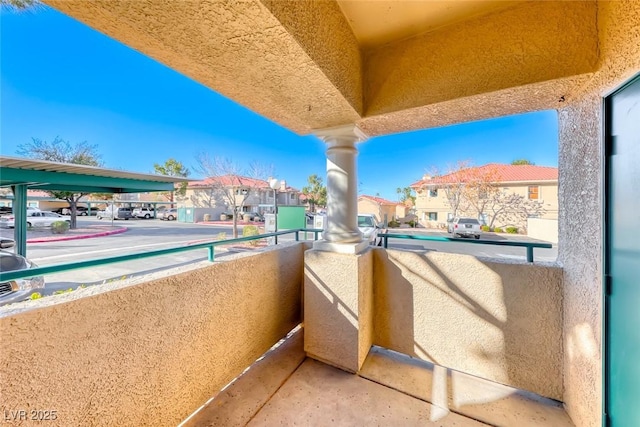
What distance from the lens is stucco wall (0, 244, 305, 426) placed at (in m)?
0.89

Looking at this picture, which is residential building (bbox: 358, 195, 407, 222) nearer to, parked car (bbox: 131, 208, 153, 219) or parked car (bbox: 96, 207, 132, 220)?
parked car (bbox: 131, 208, 153, 219)

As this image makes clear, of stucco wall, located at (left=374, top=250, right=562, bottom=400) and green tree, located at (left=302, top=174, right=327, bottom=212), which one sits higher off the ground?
green tree, located at (left=302, top=174, right=327, bottom=212)

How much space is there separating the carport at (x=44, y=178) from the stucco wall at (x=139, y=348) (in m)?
2.57

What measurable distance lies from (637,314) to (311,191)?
Result: 22.1 m

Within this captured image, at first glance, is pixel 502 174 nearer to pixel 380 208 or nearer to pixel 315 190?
pixel 380 208

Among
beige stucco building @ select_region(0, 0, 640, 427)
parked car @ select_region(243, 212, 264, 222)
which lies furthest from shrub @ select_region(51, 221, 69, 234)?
beige stucco building @ select_region(0, 0, 640, 427)

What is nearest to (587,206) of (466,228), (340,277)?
(340,277)

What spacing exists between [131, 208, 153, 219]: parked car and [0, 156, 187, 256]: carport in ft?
76.2

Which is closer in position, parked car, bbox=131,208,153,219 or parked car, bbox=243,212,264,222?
parked car, bbox=243,212,264,222

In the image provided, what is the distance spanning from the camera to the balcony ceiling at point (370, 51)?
3.01 ft

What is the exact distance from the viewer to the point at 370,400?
5.65 ft

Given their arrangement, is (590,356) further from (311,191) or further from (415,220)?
(311,191)

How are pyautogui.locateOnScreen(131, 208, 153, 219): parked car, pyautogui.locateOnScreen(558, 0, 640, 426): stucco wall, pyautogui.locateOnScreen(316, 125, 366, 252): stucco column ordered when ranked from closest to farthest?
pyautogui.locateOnScreen(558, 0, 640, 426): stucco wall, pyautogui.locateOnScreen(316, 125, 366, 252): stucco column, pyautogui.locateOnScreen(131, 208, 153, 219): parked car

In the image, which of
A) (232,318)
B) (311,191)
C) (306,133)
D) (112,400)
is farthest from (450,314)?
(311,191)
